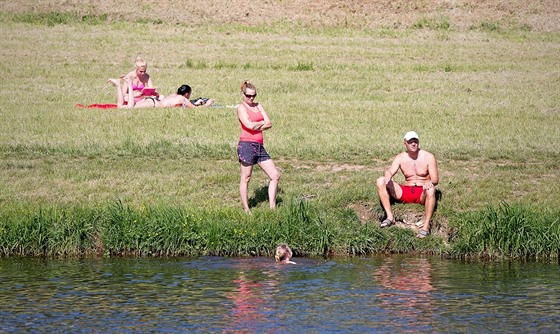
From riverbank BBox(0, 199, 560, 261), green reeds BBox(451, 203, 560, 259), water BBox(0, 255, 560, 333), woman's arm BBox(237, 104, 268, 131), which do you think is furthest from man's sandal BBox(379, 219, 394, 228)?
woman's arm BBox(237, 104, 268, 131)

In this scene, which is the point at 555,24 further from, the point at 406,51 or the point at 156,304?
the point at 156,304

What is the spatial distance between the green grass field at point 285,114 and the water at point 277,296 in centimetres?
126

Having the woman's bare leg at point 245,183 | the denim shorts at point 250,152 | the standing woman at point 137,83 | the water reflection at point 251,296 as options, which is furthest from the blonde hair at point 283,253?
the standing woman at point 137,83

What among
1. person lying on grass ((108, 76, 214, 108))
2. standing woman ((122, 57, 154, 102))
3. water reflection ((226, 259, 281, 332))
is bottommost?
water reflection ((226, 259, 281, 332))

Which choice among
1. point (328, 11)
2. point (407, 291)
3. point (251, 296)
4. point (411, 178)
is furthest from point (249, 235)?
point (328, 11)

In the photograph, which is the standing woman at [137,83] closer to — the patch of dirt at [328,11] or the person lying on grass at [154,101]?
the person lying on grass at [154,101]

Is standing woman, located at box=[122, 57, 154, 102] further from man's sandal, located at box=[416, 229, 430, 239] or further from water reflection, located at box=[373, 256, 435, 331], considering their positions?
water reflection, located at box=[373, 256, 435, 331]

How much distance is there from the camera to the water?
427 inches

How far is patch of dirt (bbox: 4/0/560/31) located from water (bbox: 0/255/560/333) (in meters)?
22.7

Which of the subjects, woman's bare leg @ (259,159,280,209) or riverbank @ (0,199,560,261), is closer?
riverbank @ (0,199,560,261)

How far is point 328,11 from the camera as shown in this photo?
38.3 metres

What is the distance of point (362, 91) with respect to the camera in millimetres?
25578

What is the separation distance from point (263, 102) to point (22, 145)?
20.2 ft

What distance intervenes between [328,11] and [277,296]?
27.1 meters
